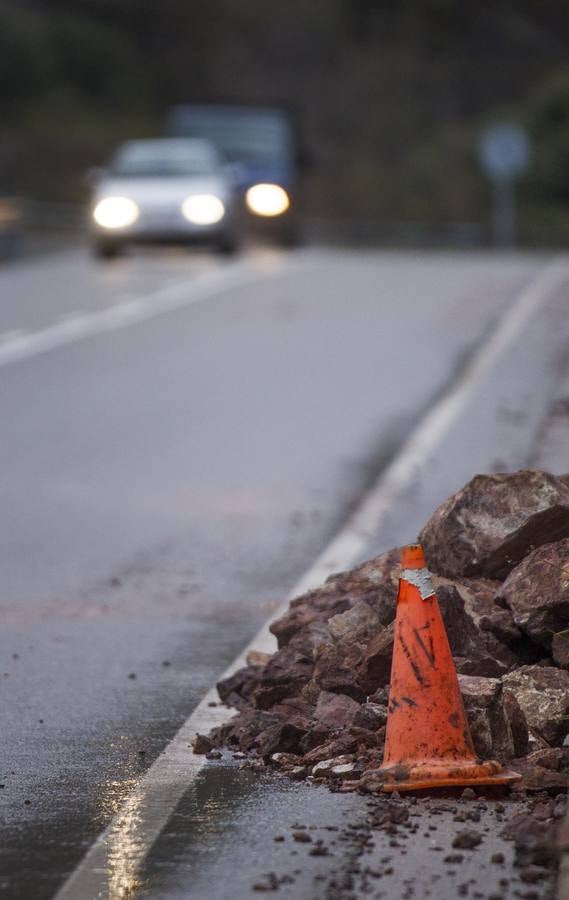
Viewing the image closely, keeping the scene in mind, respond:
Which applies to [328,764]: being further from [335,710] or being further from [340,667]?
[340,667]

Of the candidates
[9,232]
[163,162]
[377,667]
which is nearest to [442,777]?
[377,667]

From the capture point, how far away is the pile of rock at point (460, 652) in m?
Result: 6.11

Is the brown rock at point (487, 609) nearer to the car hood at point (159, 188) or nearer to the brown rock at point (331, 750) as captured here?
the brown rock at point (331, 750)

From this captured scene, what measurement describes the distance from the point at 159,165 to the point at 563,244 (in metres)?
18.7

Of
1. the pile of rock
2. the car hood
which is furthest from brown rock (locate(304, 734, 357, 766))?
the car hood

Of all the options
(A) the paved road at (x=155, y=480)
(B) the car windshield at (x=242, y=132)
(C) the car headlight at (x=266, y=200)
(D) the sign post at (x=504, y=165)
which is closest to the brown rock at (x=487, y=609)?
(A) the paved road at (x=155, y=480)

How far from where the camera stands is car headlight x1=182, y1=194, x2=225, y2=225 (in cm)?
3119

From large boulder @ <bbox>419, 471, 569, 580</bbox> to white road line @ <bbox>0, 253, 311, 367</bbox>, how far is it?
1111cm

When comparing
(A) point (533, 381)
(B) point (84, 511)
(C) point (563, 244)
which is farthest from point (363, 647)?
(C) point (563, 244)

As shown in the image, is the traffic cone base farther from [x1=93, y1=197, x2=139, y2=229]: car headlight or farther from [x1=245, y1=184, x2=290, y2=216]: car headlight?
[x1=245, y1=184, x2=290, y2=216]: car headlight

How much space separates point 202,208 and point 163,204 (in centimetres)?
59

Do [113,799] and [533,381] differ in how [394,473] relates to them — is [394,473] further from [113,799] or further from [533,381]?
[113,799]

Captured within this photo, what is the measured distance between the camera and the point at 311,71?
69.8m

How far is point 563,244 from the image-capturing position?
4925cm
